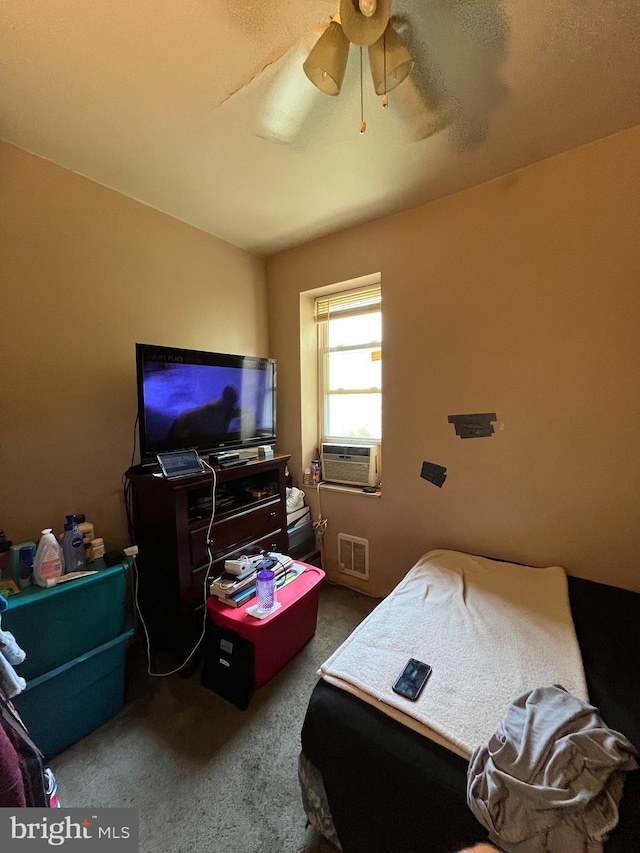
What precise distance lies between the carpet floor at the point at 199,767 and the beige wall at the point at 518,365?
1110 mm

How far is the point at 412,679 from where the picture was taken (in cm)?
104

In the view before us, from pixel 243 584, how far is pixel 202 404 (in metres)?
0.96

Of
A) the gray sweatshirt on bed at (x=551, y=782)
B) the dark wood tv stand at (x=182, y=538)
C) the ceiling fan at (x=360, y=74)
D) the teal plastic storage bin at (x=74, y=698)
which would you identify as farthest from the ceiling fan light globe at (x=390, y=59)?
the teal plastic storage bin at (x=74, y=698)

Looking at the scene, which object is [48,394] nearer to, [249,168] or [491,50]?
[249,168]

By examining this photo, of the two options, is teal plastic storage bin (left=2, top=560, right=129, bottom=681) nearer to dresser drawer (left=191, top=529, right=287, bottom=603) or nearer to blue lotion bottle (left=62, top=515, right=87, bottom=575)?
blue lotion bottle (left=62, top=515, right=87, bottom=575)

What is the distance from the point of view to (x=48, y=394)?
5.07ft

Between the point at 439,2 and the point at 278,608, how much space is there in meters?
2.17

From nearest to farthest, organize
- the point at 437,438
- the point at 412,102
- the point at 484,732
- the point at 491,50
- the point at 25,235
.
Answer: the point at 484,732 → the point at 491,50 → the point at 412,102 → the point at 25,235 → the point at 437,438

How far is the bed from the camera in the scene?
2.50 feet

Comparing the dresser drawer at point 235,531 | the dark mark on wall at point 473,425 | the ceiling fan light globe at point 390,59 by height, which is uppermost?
the ceiling fan light globe at point 390,59

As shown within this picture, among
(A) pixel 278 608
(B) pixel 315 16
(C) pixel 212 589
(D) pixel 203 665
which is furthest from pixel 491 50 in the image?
(D) pixel 203 665

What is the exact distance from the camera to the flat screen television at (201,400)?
62.4 inches

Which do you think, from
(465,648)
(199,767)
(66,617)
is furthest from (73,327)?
(465,648)

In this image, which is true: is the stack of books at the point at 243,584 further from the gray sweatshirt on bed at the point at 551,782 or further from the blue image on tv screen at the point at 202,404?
the gray sweatshirt on bed at the point at 551,782
